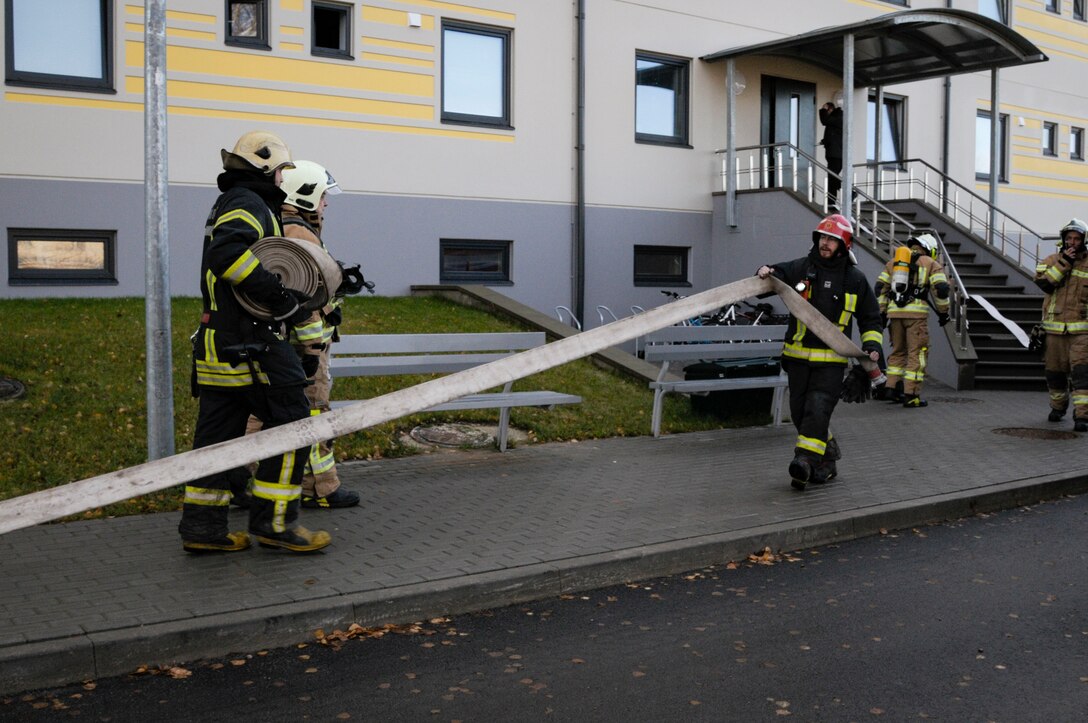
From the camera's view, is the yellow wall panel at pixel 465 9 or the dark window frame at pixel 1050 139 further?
the dark window frame at pixel 1050 139

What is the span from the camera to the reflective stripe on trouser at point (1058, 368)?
12.6 m

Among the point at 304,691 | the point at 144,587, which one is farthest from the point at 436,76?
the point at 304,691

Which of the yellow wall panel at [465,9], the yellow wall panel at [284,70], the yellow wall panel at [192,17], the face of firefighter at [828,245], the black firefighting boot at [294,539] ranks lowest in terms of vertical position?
the black firefighting boot at [294,539]

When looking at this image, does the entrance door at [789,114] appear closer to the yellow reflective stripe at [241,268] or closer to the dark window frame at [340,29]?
the dark window frame at [340,29]

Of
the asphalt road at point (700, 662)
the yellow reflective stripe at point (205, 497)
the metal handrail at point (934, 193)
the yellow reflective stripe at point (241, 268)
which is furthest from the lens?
the metal handrail at point (934, 193)

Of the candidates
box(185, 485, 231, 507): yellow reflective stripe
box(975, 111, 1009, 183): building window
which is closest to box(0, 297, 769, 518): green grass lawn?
box(185, 485, 231, 507): yellow reflective stripe

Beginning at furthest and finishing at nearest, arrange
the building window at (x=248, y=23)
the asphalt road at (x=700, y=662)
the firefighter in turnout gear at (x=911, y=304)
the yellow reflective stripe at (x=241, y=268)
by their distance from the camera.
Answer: the building window at (x=248, y=23) < the firefighter in turnout gear at (x=911, y=304) < the yellow reflective stripe at (x=241, y=268) < the asphalt road at (x=700, y=662)

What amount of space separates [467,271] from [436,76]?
9.34ft

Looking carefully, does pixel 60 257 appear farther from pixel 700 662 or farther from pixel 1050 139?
pixel 1050 139

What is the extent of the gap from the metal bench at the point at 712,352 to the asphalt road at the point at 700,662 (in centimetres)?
448

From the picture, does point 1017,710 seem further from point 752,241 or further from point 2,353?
point 752,241

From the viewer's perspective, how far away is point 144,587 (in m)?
5.68

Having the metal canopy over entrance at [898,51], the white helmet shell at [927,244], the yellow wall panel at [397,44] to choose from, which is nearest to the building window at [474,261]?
the yellow wall panel at [397,44]

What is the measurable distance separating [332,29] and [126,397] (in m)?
7.99
